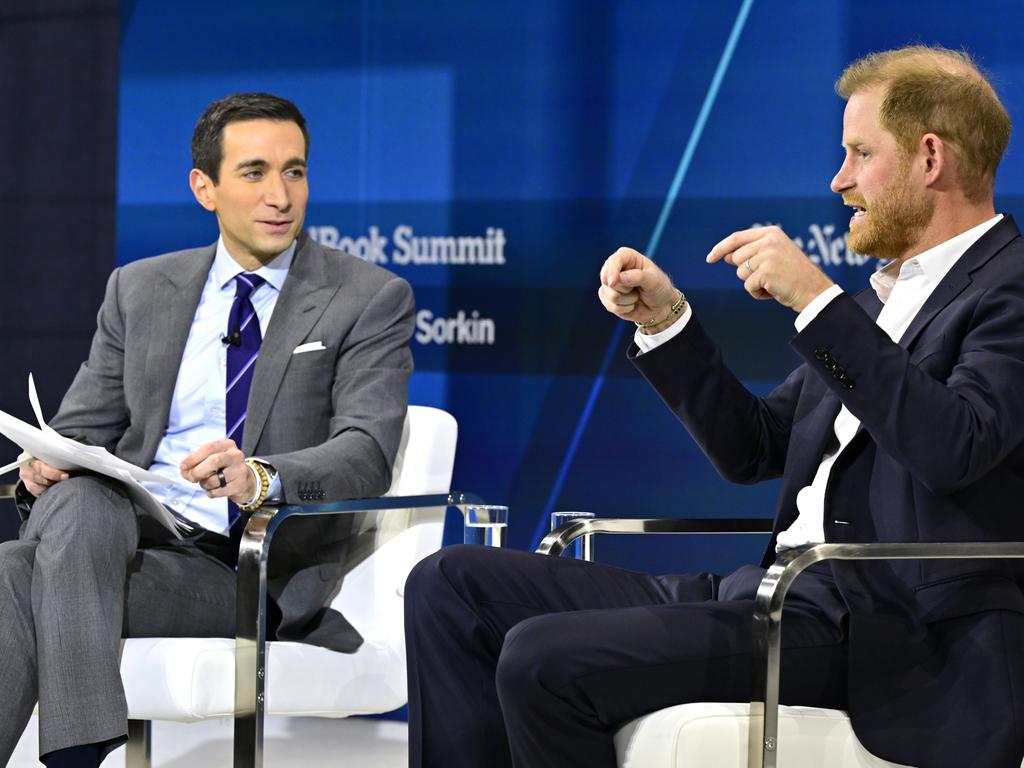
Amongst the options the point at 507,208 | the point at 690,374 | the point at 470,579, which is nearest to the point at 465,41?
the point at 507,208

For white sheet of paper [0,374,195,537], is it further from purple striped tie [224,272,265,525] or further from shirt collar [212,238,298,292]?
shirt collar [212,238,298,292]

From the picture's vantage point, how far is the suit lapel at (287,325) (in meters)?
3.11

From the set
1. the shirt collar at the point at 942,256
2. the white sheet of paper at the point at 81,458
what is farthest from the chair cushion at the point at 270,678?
the shirt collar at the point at 942,256

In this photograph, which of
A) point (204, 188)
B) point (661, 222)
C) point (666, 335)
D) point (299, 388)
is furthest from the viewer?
point (661, 222)

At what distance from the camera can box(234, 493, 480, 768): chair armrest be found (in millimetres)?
2580

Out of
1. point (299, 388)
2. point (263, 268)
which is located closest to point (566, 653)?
point (299, 388)

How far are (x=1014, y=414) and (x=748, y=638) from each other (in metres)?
0.50

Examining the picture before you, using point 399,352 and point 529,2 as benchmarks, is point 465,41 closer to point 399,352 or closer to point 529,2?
point 529,2

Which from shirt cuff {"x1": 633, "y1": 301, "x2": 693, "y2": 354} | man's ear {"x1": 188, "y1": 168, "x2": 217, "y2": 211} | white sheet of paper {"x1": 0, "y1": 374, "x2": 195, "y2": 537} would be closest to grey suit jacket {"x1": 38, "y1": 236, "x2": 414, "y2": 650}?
man's ear {"x1": 188, "y1": 168, "x2": 217, "y2": 211}

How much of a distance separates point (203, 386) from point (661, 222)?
1472 millimetres

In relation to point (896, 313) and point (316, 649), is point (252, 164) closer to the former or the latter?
point (316, 649)

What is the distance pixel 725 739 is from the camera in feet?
6.86

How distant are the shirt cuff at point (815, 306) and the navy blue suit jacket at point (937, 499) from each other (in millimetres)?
11

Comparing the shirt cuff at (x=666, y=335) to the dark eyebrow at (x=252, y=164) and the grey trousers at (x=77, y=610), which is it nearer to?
the grey trousers at (x=77, y=610)
